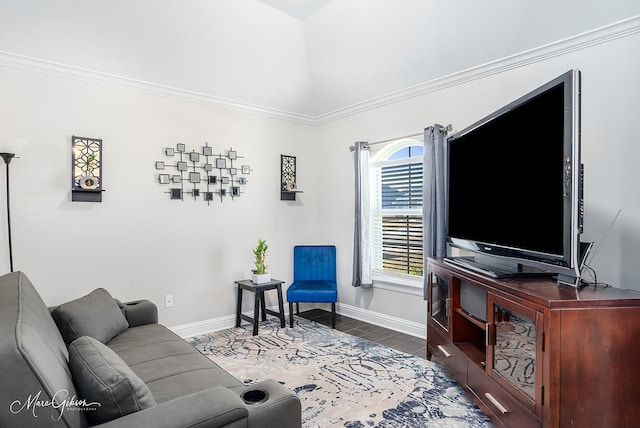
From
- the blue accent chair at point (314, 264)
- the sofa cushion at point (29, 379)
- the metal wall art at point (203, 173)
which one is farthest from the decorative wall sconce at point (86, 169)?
the sofa cushion at point (29, 379)

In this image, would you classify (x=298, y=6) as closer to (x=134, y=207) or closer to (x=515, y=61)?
(x=515, y=61)

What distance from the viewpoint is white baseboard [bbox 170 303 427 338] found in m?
3.89

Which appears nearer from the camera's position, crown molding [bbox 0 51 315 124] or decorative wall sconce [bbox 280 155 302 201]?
crown molding [bbox 0 51 315 124]

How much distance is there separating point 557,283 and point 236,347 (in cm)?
271

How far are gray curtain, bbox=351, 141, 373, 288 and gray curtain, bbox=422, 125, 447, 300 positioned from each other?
0.83 m

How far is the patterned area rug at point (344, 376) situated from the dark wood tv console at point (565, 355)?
504 millimetres

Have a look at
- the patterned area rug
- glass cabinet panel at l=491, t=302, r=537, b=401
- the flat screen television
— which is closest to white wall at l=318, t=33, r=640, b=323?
the flat screen television

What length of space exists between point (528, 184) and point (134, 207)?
3270mm

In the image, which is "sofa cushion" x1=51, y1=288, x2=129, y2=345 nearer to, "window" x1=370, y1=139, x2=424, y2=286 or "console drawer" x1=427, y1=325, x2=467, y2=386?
"console drawer" x1=427, y1=325, x2=467, y2=386

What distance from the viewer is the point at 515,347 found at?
1.99m

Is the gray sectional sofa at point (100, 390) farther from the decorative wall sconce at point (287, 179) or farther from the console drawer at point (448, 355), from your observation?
the decorative wall sconce at point (287, 179)

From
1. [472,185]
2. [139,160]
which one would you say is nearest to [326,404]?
[472,185]

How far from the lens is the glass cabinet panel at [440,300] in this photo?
9.23ft

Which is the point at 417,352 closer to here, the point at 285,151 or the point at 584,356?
the point at 584,356
